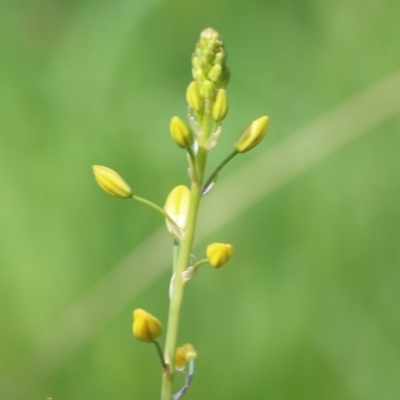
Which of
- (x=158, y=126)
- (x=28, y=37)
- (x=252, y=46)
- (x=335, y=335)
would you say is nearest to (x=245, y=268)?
(x=335, y=335)

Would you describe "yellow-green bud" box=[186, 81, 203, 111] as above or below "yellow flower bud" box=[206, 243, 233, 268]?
A: above

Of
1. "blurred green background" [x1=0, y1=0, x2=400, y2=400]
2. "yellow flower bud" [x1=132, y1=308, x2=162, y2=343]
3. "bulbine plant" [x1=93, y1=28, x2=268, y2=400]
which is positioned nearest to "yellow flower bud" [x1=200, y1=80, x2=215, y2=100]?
"bulbine plant" [x1=93, y1=28, x2=268, y2=400]

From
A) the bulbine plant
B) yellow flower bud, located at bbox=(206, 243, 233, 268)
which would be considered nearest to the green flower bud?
the bulbine plant

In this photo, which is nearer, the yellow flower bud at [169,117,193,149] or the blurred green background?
the yellow flower bud at [169,117,193,149]

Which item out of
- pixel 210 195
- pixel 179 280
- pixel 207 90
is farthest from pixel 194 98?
pixel 210 195

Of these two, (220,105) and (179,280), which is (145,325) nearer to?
(179,280)

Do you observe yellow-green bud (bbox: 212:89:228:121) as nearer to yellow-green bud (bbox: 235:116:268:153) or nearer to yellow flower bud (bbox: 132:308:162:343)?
yellow-green bud (bbox: 235:116:268:153)
